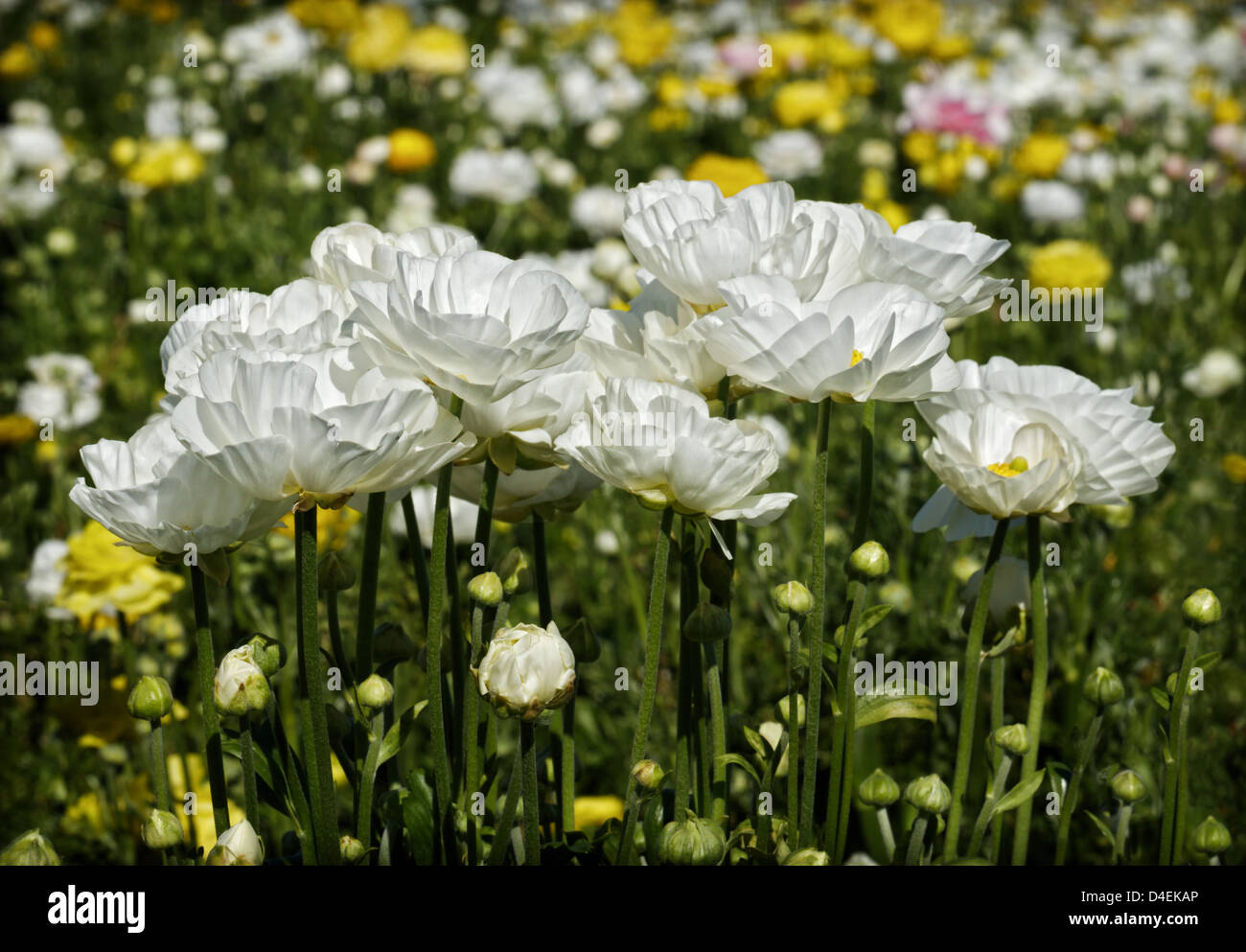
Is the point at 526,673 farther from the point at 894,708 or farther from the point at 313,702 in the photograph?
the point at 894,708

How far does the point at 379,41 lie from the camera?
4004 millimetres

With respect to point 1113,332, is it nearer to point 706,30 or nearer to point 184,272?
point 184,272

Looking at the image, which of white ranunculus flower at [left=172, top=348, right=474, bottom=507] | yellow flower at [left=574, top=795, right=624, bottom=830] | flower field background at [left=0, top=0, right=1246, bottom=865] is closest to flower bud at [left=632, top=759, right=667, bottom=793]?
flower field background at [left=0, top=0, right=1246, bottom=865]

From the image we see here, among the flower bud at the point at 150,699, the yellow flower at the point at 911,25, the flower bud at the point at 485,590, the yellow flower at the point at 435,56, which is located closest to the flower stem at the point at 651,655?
the flower bud at the point at 485,590

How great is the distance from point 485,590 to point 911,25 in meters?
Answer: 3.74

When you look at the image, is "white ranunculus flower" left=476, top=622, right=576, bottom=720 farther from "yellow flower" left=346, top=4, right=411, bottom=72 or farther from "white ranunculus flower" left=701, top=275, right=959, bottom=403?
"yellow flower" left=346, top=4, right=411, bottom=72

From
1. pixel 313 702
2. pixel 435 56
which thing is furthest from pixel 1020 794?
pixel 435 56

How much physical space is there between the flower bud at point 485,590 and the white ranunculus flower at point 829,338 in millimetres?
213

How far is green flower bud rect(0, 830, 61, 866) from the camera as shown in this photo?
32.9 inches

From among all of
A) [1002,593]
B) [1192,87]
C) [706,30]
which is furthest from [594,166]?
[1002,593]

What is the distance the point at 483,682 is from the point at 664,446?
0.19 metres

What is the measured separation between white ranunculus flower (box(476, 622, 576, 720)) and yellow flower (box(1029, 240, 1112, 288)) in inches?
79.2

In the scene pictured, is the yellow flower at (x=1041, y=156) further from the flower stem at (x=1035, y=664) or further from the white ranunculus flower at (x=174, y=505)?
the white ranunculus flower at (x=174, y=505)

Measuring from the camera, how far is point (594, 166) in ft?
12.3
